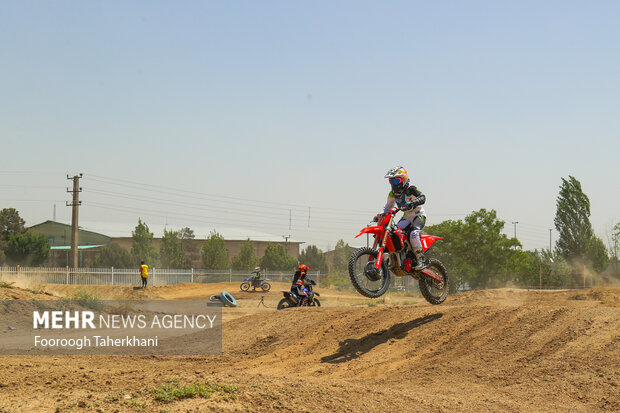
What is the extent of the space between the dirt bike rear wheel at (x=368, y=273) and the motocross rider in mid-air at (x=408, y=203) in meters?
0.98

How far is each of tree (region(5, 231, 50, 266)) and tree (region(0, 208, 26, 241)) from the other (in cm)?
549

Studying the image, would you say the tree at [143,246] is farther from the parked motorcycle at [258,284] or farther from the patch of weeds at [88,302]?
the patch of weeds at [88,302]

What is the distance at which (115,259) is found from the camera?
68.2m

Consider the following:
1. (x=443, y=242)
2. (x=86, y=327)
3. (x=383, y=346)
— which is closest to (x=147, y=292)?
(x=86, y=327)

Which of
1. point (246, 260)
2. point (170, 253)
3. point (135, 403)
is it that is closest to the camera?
point (135, 403)

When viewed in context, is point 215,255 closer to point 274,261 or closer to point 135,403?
point 274,261

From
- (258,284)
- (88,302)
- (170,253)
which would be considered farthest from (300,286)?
(170,253)

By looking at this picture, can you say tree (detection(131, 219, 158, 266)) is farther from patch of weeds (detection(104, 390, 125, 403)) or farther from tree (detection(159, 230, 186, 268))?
patch of weeds (detection(104, 390, 125, 403))

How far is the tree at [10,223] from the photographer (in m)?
68.9

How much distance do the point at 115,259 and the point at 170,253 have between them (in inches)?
257

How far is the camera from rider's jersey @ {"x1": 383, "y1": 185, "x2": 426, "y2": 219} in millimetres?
12750

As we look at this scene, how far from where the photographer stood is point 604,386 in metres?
8.65

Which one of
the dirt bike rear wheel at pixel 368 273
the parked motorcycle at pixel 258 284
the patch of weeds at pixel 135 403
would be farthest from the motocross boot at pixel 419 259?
the parked motorcycle at pixel 258 284

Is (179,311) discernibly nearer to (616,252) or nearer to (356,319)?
(356,319)
